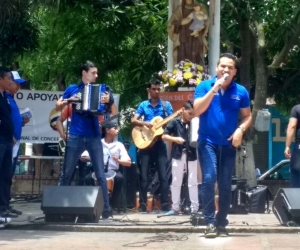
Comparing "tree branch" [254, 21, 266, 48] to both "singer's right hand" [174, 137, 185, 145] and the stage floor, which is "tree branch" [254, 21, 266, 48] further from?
the stage floor

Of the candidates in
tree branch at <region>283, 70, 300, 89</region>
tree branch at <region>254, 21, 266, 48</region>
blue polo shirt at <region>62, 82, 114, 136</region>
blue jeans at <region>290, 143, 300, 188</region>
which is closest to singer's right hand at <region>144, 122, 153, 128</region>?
blue polo shirt at <region>62, 82, 114, 136</region>

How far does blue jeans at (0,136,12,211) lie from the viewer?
10258mm

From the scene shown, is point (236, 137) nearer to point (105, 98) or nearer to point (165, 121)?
point (105, 98)

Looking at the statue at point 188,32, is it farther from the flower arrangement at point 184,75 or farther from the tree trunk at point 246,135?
the tree trunk at point 246,135

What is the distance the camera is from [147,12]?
17.9m

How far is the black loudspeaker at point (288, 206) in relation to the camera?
31.7 feet

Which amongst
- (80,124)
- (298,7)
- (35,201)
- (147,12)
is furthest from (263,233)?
(147,12)

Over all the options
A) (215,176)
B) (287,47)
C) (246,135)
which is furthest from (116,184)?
(287,47)

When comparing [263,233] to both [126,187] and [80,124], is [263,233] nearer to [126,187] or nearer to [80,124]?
[80,124]

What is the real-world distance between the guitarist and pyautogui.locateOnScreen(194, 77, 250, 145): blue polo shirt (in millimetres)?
3317

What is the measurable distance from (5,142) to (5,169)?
411 mm

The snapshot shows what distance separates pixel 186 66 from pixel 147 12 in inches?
193

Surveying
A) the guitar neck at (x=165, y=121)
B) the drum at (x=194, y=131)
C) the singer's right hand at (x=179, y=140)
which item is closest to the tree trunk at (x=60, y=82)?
the guitar neck at (x=165, y=121)

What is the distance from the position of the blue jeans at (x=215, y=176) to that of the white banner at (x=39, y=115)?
6.74m
